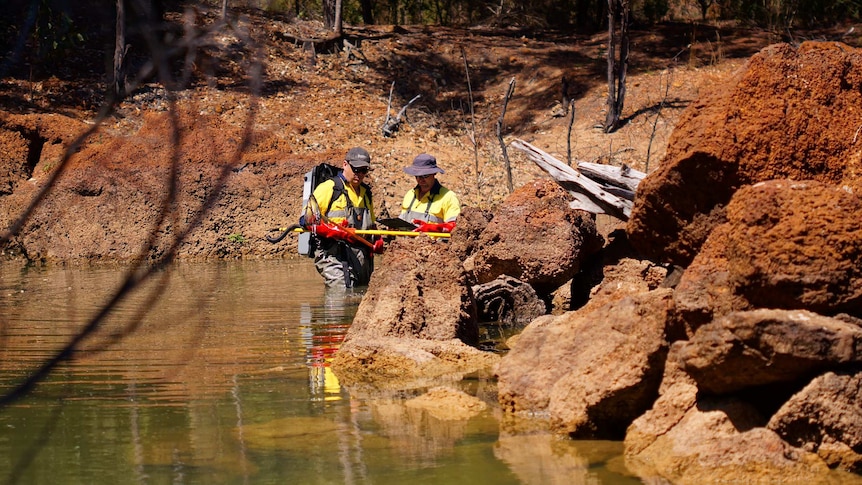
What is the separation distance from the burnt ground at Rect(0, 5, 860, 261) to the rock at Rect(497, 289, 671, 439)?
8608 millimetres

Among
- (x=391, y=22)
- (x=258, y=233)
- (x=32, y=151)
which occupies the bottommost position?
(x=258, y=233)

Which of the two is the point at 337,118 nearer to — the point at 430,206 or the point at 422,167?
the point at 430,206

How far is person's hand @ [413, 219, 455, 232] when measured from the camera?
11375 millimetres

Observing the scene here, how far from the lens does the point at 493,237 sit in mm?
10164

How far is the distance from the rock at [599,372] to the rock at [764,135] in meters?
0.64

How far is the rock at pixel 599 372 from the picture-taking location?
18.4 ft

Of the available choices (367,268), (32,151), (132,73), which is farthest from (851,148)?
(132,73)

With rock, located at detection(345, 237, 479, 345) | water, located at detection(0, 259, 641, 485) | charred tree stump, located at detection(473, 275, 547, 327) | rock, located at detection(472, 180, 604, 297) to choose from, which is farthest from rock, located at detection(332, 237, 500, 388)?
charred tree stump, located at detection(473, 275, 547, 327)

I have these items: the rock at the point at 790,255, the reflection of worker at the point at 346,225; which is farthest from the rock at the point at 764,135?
the reflection of worker at the point at 346,225

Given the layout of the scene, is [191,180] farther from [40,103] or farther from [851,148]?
[851,148]

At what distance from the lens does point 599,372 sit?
5738mm

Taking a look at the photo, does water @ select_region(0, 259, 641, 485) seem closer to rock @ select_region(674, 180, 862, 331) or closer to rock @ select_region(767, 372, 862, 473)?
rock @ select_region(767, 372, 862, 473)

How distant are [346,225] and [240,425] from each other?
5.85 meters

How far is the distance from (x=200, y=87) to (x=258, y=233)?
6567mm
